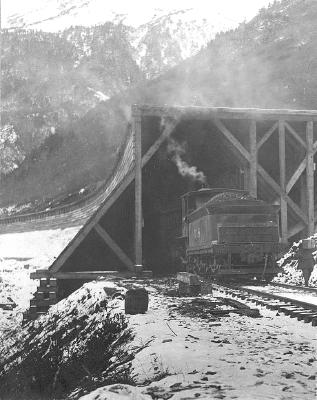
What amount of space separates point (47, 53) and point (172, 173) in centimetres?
11317

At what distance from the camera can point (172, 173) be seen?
2472 centimetres

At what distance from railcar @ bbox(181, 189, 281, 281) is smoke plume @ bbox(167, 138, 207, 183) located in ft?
22.4

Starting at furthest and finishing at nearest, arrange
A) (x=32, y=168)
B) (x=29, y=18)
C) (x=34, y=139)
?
1. (x=29, y=18)
2. (x=34, y=139)
3. (x=32, y=168)

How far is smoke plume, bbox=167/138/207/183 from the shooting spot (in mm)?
23828

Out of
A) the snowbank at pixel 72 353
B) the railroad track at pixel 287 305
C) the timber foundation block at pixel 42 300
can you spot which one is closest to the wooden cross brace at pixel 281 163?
the timber foundation block at pixel 42 300

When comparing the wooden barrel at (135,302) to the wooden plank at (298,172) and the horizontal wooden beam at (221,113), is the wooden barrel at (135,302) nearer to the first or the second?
the horizontal wooden beam at (221,113)

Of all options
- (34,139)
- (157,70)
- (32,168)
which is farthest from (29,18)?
(32,168)

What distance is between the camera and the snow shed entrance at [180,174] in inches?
804

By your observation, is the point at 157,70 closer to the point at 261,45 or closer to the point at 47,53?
the point at 47,53

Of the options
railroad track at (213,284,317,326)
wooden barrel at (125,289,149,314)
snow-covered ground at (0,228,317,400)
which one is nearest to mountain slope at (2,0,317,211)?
railroad track at (213,284,317,326)

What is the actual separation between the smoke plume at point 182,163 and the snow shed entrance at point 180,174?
48mm

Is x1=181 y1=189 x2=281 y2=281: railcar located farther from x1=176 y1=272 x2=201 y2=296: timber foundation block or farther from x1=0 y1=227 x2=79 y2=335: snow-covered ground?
x1=0 y1=227 x2=79 y2=335: snow-covered ground

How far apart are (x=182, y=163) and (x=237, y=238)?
30.6 ft

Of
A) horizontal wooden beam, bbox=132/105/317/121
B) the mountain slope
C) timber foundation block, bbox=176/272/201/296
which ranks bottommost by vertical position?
timber foundation block, bbox=176/272/201/296
